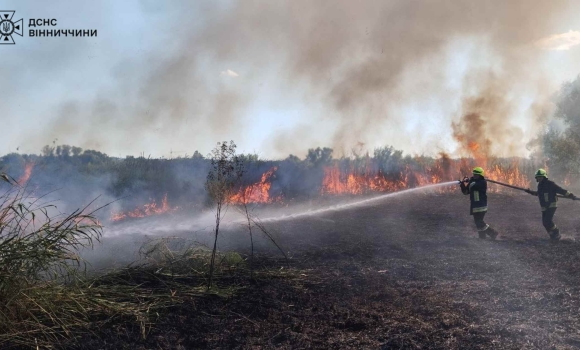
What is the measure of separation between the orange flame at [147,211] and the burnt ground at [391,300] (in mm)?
7203

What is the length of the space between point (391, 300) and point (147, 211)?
13.0 metres

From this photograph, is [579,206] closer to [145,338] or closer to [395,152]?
[395,152]

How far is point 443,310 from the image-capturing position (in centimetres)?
570

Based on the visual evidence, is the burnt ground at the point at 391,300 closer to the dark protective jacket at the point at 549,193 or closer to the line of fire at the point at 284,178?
the dark protective jacket at the point at 549,193

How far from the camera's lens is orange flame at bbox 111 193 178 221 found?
15.9 m

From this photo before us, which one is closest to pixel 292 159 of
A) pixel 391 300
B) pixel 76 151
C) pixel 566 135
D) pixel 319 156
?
pixel 319 156

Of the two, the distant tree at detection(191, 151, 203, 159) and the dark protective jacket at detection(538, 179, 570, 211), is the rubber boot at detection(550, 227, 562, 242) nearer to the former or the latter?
the dark protective jacket at detection(538, 179, 570, 211)

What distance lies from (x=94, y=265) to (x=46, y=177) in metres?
12.3

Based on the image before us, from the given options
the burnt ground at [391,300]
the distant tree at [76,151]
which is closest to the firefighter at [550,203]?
the burnt ground at [391,300]

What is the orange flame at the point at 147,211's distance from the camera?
1594cm

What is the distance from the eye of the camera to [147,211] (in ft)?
55.8

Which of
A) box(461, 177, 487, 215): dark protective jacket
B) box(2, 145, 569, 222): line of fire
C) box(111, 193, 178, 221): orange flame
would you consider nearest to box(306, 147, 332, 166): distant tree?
box(2, 145, 569, 222): line of fire

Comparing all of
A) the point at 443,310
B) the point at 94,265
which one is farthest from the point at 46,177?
the point at 443,310

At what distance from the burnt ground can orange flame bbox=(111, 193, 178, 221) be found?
7203mm
